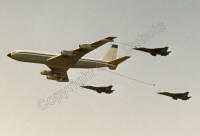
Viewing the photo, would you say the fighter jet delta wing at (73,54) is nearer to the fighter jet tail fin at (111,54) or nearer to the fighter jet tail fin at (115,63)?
the fighter jet tail fin at (115,63)

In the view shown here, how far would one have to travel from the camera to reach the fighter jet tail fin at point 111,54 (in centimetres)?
14612

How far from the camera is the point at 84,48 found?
12531 centimetres

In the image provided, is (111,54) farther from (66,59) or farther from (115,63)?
(66,59)

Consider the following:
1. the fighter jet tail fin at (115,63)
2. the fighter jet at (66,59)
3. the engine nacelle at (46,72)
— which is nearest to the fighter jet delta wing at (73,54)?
the fighter jet at (66,59)

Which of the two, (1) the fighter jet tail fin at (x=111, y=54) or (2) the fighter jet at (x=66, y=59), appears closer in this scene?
(2) the fighter jet at (x=66, y=59)

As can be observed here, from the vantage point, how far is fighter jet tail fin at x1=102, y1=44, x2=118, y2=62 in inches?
5753

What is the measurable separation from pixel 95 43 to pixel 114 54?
1058 inches

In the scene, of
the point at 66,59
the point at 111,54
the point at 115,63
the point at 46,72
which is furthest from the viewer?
the point at 111,54

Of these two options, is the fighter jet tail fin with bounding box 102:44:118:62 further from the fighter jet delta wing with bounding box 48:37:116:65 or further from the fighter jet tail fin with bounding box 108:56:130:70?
the fighter jet delta wing with bounding box 48:37:116:65

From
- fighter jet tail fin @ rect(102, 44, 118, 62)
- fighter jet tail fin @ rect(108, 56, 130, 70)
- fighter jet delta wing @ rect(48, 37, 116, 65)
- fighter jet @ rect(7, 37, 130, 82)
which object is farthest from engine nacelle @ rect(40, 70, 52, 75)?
fighter jet tail fin @ rect(108, 56, 130, 70)

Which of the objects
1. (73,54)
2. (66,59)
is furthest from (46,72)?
(73,54)

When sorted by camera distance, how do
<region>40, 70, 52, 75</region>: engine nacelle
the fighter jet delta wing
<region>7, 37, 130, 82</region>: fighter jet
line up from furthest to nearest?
<region>40, 70, 52, 75</region>: engine nacelle, <region>7, 37, 130, 82</region>: fighter jet, the fighter jet delta wing

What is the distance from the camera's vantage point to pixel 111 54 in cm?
14762

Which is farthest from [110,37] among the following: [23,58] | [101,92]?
[23,58]
